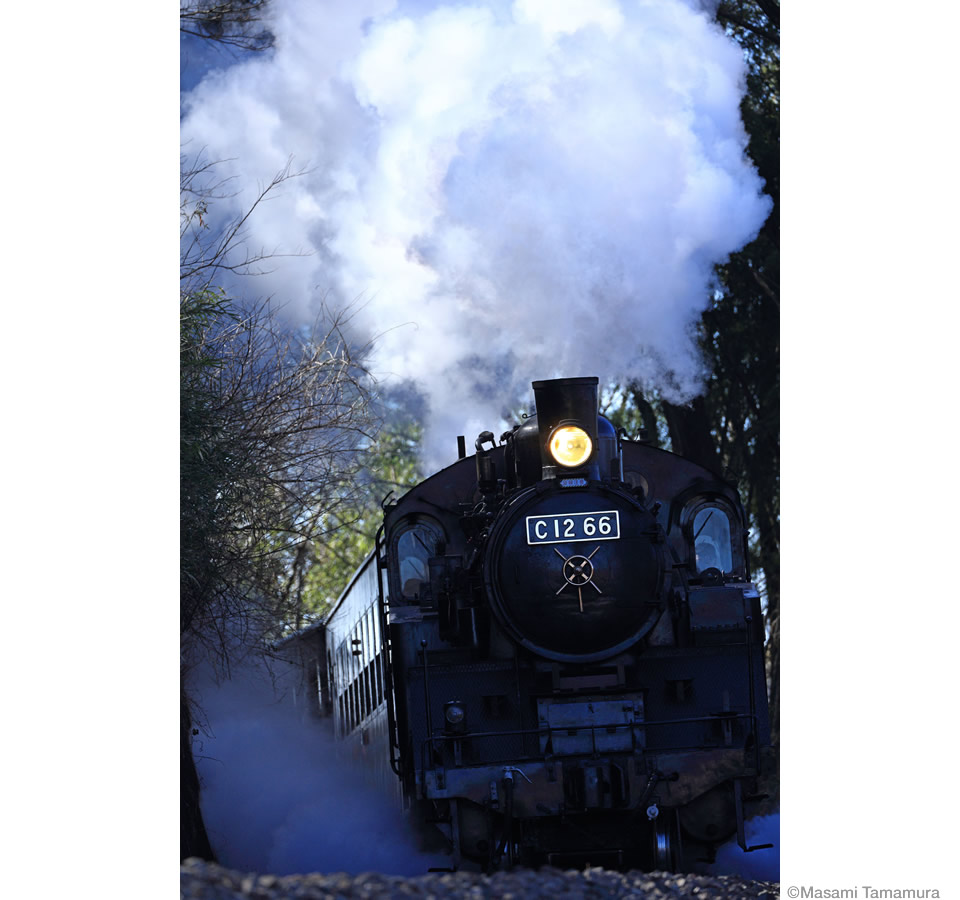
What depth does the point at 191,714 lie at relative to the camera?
29.5 feet

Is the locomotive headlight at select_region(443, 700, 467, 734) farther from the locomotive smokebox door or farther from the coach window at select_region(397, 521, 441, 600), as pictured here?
the coach window at select_region(397, 521, 441, 600)

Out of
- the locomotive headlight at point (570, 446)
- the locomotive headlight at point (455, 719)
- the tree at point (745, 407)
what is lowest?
the locomotive headlight at point (455, 719)

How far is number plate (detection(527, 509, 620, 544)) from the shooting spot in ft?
21.5

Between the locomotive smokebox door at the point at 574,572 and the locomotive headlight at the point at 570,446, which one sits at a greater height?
the locomotive headlight at the point at 570,446

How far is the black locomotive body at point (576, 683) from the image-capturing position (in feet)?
21.0

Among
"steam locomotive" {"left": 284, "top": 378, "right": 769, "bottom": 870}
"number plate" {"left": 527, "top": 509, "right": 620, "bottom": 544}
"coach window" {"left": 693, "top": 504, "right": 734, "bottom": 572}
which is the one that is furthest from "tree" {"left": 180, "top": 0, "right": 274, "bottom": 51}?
"coach window" {"left": 693, "top": 504, "right": 734, "bottom": 572}

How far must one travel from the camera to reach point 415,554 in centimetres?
732

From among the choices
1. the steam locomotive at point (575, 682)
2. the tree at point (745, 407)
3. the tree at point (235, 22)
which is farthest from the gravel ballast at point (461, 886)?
the tree at point (745, 407)

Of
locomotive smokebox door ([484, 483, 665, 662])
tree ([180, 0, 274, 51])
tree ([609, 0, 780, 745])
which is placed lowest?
locomotive smokebox door ([484, 483, 665, 662])

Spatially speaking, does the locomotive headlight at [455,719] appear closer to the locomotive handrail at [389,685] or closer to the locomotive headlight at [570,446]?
the locomotive handrail at [389,685]

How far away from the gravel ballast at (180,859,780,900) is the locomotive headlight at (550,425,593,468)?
216cm
